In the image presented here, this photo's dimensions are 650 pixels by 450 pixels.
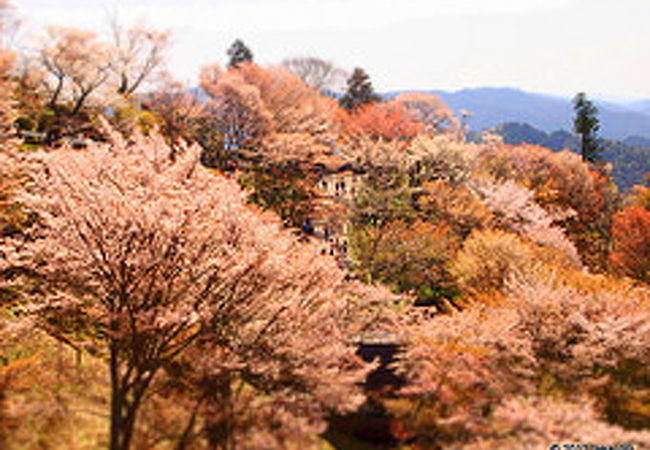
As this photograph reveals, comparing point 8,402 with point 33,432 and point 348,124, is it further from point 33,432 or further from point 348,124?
point 348,124

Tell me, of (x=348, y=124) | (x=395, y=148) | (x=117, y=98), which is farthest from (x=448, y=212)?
(x=117, y=98)

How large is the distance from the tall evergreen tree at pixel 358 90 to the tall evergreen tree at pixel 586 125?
91.9ft

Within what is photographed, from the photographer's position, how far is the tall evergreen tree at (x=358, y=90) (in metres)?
48.0

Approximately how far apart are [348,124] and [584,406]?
30.2 m

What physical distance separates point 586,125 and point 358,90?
31083 millimetres

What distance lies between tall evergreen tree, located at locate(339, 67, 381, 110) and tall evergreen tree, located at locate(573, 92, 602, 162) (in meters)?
28.0

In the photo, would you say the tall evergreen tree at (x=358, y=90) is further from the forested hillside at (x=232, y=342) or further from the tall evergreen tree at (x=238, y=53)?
the forested hillside at (x=232, y=342)

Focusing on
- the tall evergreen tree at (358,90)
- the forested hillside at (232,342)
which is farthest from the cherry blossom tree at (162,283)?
the tall evergreen tree at (358,90)

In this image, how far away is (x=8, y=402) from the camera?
5844 mm

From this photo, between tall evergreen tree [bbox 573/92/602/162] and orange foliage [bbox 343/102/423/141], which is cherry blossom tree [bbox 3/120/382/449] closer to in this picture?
orange foliage [bbox 343/102/423/141]

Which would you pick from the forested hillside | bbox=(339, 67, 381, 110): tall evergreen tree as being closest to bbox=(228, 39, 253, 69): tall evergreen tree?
bbox=(339, 67, 381, 110): tall evergreen tree

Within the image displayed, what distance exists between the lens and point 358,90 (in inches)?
1900

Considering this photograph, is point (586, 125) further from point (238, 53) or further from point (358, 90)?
point (238, 53)

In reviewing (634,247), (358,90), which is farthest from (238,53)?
(634,247)
